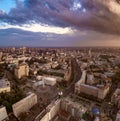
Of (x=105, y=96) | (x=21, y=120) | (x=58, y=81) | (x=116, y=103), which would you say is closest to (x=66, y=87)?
(x=58, y=81)

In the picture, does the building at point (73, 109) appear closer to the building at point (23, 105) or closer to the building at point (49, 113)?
the building at point (49, 113)

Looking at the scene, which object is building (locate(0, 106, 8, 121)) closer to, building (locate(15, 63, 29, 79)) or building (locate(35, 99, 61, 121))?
building (locate(35, 99, 61, 121))

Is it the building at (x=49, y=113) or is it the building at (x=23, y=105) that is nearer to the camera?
the building at (x=49, y=113)

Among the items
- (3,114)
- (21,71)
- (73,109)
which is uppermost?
(21,71)

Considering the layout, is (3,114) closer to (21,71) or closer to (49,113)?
(49,113)

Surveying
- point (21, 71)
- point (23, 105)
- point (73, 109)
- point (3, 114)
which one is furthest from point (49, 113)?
point (21, 71)

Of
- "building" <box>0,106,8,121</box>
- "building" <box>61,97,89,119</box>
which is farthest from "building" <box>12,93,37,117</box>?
"building" <box>61,97,89,119</box>

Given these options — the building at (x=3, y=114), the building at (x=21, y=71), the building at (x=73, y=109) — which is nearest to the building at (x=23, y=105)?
the building at (x=3, y=114)

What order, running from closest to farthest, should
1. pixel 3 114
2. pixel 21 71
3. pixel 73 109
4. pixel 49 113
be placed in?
1. pixel 49 113
2. pixel 3 114
3. pixel 73 109
4. pixel 21 71

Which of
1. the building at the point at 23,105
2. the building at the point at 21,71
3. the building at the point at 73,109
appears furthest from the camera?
the building at the point at 21,71
